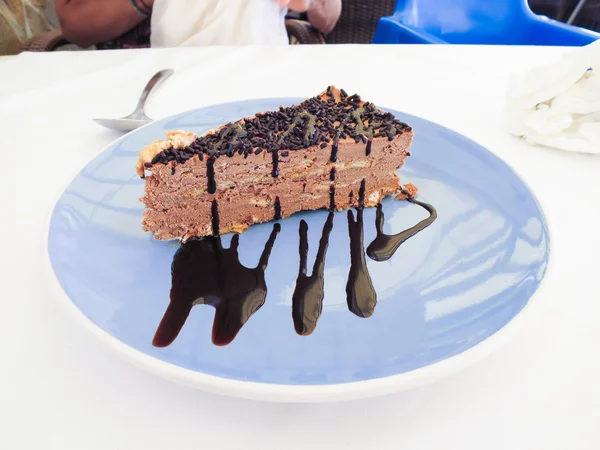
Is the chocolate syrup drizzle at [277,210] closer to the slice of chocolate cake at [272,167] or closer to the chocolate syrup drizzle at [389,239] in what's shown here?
the slice of chocolate cake at [272,167]

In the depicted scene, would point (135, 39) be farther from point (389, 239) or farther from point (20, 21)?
point (389, 239)

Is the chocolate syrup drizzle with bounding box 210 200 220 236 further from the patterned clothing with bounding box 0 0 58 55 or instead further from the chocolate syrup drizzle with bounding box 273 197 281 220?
the patterned clothing with bounding box 0 0 58 55

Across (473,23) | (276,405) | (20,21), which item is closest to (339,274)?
(276,405)

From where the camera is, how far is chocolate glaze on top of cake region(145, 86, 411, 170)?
46.1 inches

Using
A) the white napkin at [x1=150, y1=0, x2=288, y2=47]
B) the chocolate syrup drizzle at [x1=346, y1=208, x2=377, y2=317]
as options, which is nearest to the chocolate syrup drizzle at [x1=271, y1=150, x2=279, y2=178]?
the chocolate syrup drizzle at [x1=346, y1=208, x2=377, y2=317]

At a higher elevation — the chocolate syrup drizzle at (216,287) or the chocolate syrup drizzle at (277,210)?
the chocolate syrup drizzle at (216,287)

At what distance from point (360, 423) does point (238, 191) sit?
2.44 feet

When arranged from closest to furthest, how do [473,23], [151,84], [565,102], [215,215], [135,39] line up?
[215,215]
[565,102]
[151,84]
[135,39]
[473,23]

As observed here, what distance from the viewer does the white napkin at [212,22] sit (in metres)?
2.05

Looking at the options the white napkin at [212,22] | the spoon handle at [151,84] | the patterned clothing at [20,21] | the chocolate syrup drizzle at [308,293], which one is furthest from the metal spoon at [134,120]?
the patterned clothing at [20,21]

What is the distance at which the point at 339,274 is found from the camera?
98 cm

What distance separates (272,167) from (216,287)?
443 millimetres

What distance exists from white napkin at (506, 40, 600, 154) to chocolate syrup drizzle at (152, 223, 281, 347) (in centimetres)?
97

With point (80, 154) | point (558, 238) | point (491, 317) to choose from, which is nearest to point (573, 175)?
point (558, 238)
